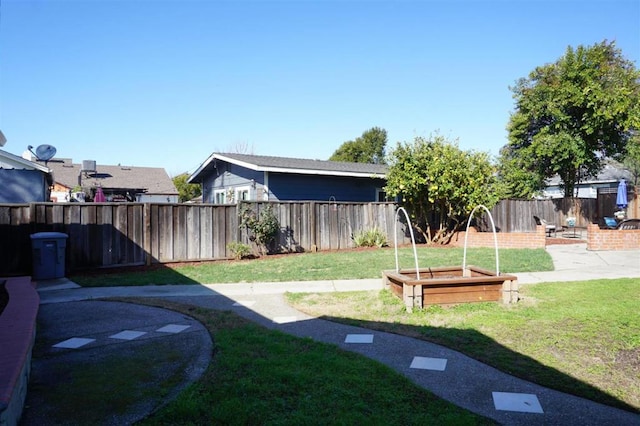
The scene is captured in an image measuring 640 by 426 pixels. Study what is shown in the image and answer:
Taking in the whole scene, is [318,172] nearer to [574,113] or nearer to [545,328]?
[574,113]

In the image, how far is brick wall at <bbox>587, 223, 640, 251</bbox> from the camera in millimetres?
12789

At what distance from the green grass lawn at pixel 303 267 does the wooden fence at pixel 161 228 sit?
0.46 metres

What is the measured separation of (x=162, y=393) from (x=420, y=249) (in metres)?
11.9

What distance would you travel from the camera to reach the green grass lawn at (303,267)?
917cm

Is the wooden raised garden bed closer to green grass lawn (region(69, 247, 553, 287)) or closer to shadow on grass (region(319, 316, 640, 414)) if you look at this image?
shadow on grass (region(319, 316, 640, 414))

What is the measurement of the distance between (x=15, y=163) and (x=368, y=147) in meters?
29.7

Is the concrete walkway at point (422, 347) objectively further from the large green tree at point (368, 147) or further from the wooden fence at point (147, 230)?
the large green tree at point (368, 147)

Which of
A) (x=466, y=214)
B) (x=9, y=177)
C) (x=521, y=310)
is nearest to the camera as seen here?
(x=521, y=310)

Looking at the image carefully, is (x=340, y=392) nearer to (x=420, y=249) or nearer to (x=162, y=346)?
(x=162, y=346)

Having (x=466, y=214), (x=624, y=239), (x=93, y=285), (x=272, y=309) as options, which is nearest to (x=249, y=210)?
(x=93, y=285)

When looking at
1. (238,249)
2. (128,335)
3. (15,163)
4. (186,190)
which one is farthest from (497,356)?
(186,190)

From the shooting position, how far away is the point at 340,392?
3.31 meters

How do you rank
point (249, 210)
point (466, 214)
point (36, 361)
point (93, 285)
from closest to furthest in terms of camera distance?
1. point (36, 361)
2. point (93, 285)
3. point (249, 210)
4. point (466, 214)

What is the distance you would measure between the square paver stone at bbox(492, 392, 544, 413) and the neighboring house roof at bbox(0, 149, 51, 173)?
15345mm
